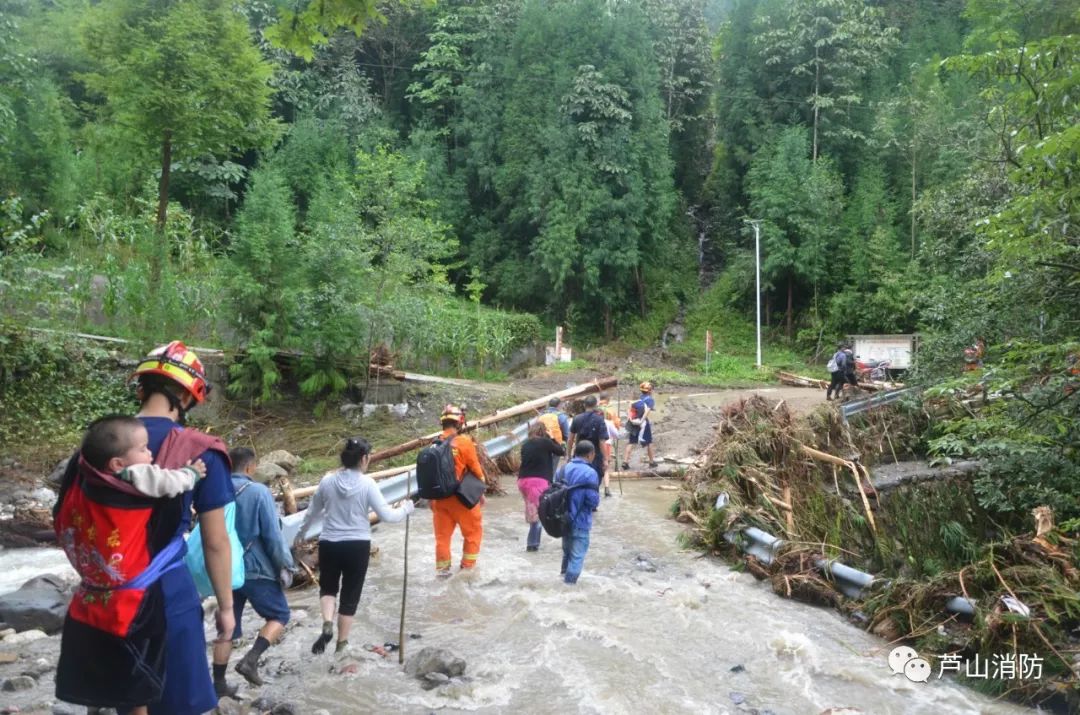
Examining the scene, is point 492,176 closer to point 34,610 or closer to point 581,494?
point 581,494

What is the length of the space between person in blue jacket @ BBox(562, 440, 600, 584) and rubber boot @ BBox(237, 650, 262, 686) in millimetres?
3278

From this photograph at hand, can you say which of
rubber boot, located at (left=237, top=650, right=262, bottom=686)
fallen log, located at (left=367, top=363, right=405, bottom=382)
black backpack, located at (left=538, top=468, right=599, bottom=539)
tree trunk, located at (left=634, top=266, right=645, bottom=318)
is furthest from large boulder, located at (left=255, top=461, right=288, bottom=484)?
Answer: tree trunk, located at (left=634, top=266, right=645, bottom=318)

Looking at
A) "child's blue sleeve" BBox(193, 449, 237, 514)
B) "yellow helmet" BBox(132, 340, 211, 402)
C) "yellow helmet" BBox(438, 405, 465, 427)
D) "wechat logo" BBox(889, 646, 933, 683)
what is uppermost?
"yellow helmet" BBox(132, 340, 211, 402)

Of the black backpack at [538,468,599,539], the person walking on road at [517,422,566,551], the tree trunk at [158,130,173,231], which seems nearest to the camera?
the black backpack at [538,468,599,539]

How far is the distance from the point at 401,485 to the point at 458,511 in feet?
8.91

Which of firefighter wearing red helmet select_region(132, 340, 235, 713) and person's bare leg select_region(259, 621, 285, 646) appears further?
person's bare leg select_region(259, 621, 285, 646)

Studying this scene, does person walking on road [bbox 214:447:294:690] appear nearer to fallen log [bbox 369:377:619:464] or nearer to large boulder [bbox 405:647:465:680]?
large boulder [bbox 405:647:465:680]

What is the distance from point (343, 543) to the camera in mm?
5734

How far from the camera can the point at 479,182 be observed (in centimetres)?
4081

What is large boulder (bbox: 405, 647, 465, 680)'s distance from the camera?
553 cm

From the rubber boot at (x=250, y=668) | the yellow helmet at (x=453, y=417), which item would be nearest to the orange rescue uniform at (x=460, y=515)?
the yellow helmet at (x=453, y=417)

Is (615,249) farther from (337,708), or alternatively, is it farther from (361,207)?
(337,708)

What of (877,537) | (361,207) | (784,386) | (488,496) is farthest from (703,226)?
(877,537)

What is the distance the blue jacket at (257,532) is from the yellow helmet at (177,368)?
6.32ft
